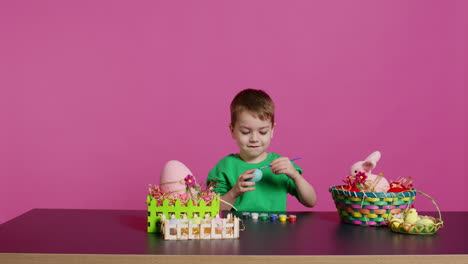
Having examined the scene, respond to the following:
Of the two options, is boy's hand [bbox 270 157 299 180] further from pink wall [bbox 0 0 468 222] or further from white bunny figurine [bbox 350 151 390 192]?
pink wall [bbox 0 0 468 222]

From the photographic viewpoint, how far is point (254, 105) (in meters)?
2.58

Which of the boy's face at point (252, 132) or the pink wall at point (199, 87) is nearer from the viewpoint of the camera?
the boy's face at point (252, 132)

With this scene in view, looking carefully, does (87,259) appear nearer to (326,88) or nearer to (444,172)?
(326,88)

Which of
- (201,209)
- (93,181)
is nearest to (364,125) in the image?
(93,181)

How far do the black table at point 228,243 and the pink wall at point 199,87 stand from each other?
173cm

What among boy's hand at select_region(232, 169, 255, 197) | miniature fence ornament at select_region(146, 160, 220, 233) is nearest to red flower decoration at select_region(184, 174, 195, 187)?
miniature fence ornament at select_region(146, 160, 220, 233)

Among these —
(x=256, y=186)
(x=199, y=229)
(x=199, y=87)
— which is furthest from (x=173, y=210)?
(x=199, y=87)

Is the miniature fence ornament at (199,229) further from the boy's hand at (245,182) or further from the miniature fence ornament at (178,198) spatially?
the boy's hand at (245,182)

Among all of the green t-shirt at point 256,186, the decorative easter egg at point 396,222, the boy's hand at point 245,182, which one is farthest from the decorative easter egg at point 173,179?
the green t-shirt at point 256,186

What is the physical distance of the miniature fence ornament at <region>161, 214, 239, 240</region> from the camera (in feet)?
5.47

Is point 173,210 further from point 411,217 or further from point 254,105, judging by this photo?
point 254,105

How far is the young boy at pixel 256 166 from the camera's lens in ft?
8.06

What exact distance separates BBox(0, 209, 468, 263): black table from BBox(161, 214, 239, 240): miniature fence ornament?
0.08 ft

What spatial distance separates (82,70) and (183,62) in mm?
606
